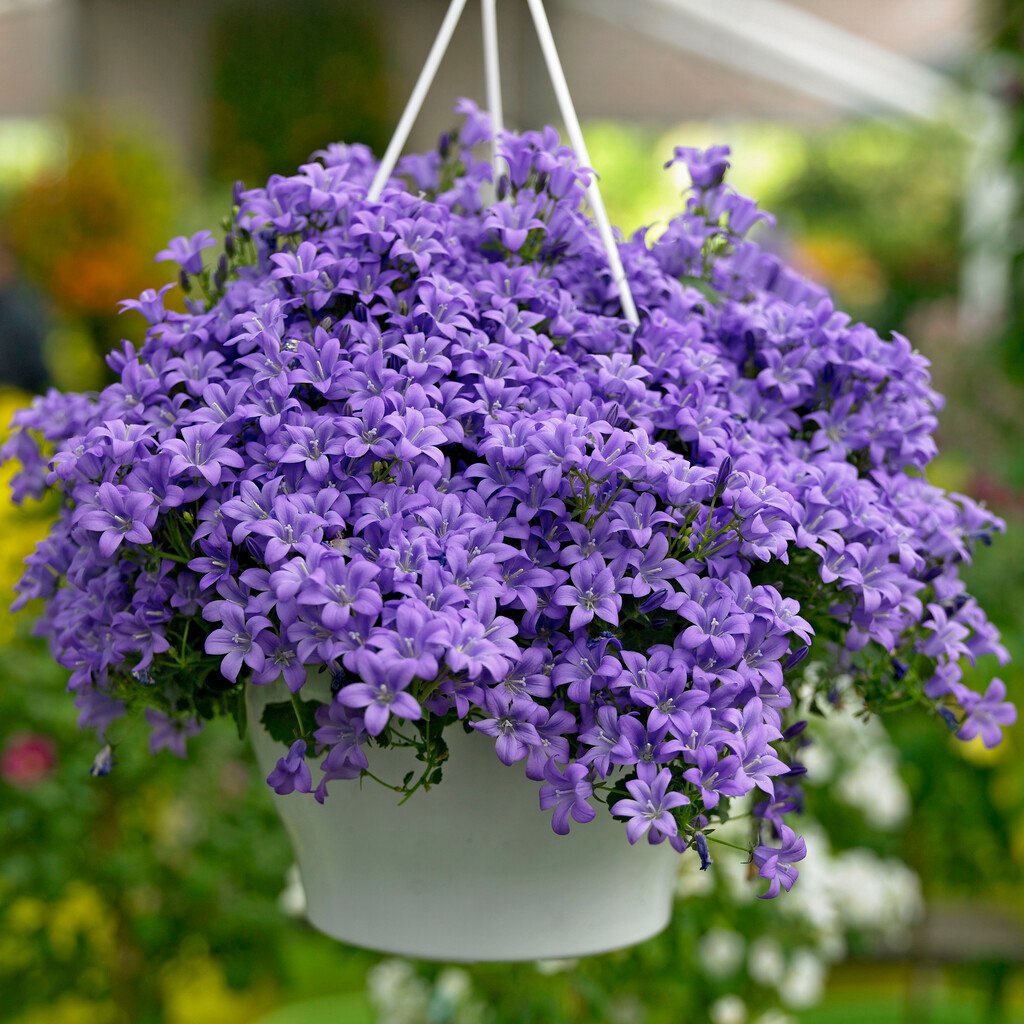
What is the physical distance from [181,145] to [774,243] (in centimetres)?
1123

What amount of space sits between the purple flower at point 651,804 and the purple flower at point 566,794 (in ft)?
0.07

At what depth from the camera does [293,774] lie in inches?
30.7

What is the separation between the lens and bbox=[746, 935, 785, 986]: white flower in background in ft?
6.95

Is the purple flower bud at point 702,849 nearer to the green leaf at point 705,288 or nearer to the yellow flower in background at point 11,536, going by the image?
the green leaf at point 705,288

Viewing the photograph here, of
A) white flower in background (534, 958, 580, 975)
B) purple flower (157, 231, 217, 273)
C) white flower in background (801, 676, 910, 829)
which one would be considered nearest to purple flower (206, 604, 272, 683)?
purple flower (157, 231, 217, 273)

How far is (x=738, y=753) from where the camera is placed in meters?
0.75

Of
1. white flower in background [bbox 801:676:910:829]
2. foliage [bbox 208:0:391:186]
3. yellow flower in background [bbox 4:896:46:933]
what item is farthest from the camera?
foliage [bbox 208:0:391:186]

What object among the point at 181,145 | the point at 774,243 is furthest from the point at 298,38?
the point at 774,243

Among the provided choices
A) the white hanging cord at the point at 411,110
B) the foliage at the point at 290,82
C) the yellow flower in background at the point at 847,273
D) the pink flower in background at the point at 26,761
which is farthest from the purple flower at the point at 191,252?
the foliage at the point at 290,82

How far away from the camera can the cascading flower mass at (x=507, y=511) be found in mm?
751

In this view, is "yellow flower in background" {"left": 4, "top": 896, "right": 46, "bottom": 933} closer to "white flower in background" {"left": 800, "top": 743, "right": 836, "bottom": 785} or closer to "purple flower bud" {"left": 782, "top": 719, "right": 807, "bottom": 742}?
"white flower in background" {"left": 800, "top": 743, "right": 836, "bottom": 785}

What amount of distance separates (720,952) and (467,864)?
1.38 metres

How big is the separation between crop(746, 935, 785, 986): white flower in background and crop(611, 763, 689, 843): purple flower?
150 centimetres

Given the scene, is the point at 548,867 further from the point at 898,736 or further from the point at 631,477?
the point at 898,736
